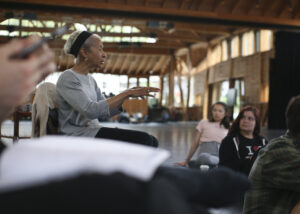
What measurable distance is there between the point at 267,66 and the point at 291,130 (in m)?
18.3

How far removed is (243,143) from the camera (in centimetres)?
375

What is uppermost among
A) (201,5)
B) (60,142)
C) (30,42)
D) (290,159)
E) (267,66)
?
(201,5)

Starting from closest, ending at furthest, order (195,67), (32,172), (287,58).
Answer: (32,172)
(287,58)
(195,67)

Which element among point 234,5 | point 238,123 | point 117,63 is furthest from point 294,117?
point 117,63

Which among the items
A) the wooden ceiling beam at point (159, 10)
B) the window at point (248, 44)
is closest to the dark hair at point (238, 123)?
the wooden ceiling beam at point (159, 10)

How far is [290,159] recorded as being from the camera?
1.91 m

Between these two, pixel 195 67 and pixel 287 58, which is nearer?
pixel 287 58

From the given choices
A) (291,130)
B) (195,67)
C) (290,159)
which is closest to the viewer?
(290,159)

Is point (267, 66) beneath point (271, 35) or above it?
beneath

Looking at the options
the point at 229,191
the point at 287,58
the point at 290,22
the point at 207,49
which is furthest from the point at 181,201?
the point at 207,49

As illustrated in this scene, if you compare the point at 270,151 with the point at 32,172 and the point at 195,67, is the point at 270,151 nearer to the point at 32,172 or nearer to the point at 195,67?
the point at 32,172

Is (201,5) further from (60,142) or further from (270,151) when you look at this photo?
(60,142)

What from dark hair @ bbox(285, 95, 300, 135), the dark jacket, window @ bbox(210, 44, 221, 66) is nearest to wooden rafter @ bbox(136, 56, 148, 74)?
window @ bbox(210, 44, 221, 66)

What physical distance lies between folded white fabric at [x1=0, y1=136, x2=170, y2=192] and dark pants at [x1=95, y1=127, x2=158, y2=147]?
172 centimetres
